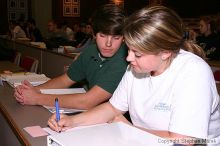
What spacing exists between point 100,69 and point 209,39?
13.3ft

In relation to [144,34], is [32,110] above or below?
below

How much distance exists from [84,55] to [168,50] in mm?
1023

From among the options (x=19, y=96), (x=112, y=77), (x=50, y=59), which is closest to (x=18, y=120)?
(x=19, y=96)

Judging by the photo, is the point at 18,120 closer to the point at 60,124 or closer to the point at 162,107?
the point at 60,124

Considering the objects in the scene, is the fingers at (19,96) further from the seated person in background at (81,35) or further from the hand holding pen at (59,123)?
the seated person in background at (81,35)

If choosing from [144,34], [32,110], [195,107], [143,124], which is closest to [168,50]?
[144,34]

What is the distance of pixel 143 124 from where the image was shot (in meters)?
1.38

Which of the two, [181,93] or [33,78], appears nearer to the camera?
[181,93]

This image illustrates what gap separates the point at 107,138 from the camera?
1.14 metres

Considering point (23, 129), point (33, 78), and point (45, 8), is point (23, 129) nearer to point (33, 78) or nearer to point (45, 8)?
point (33, 78)

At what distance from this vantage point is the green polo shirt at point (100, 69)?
1835mm

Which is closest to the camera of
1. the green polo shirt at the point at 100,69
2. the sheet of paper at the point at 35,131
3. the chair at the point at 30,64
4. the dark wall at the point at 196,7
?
the sheet of paper at the point at 35,131

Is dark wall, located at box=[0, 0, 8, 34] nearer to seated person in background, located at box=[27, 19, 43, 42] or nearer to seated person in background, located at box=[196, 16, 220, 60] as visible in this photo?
seated person in background, located at box=[27, 19, 43, 42]

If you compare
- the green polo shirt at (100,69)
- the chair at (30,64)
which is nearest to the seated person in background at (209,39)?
the chair at (30,64)
